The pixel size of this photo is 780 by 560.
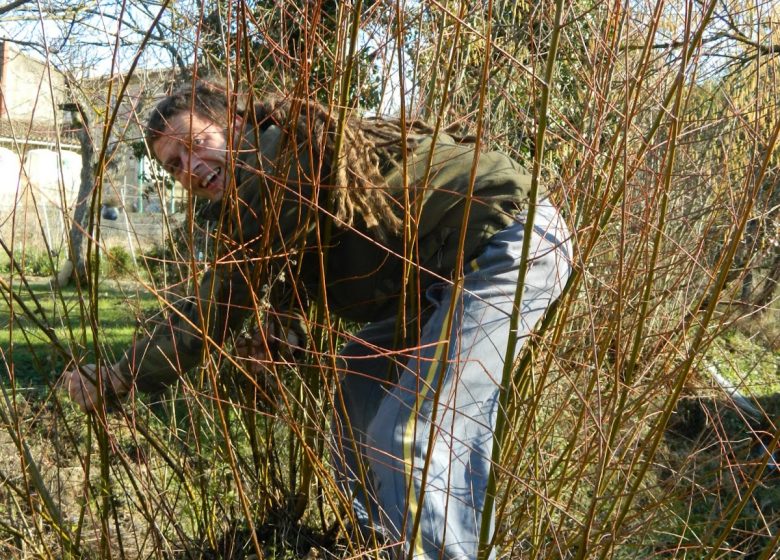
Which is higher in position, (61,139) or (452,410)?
(61,139)

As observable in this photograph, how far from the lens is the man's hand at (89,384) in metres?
1.85

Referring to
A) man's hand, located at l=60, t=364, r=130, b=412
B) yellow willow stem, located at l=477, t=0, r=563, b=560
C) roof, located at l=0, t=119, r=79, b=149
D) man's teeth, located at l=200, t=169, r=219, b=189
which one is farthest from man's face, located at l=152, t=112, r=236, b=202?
yellow willow stem, located at l=477, t=0, r=563, b=560

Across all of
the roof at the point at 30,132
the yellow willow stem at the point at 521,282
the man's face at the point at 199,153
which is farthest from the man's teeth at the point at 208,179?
the yellow willow stem at the point at 521,282

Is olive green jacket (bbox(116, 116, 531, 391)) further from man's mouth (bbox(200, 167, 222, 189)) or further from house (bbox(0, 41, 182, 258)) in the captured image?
house (bbox(0, 41, 182, 258))

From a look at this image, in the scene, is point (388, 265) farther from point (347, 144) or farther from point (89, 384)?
point (89, 384)

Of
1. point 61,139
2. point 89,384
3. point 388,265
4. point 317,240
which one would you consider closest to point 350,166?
point 317,240

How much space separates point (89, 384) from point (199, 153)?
60cm

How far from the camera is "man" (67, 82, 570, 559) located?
67.4 inches

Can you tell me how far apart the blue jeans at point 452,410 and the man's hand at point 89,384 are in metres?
0.56

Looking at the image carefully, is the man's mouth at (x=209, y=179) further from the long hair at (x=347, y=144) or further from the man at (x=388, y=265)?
the long hair at (x=347, y=144)

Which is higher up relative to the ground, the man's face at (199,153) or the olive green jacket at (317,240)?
the man's face at (199,153)

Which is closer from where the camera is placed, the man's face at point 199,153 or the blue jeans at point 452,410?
the blue jeans at point 452,410

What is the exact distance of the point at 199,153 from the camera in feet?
6.25

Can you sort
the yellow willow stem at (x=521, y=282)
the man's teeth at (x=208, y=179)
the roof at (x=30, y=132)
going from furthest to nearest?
1. the man's teeth at (x=208, y=179)
2. the roof at (x=30, y=132)
3. the yellow willow stem at (x=521, y=282)
